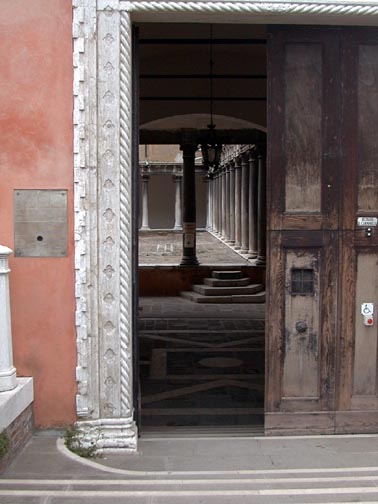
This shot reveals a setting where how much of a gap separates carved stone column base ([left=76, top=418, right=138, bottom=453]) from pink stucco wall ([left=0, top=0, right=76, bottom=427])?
15cm

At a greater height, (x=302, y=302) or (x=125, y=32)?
(x=125, y=32)

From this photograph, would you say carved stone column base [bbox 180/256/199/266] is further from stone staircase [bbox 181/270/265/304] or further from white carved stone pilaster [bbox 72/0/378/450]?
white carved stone pilaster [bbox 72/0/378/450]

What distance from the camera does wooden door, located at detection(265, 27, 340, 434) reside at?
14.9 feet

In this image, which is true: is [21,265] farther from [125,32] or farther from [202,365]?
[202,365]

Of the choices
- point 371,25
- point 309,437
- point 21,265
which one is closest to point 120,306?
point 21,265

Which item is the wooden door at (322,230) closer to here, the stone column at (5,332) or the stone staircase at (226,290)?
the stone column at (5,332)

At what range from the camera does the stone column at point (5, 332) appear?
157 inches

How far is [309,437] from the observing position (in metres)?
4.62

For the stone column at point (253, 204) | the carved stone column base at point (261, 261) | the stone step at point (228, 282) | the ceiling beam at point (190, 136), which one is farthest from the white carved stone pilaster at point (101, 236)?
the stone column at point (253, 204)

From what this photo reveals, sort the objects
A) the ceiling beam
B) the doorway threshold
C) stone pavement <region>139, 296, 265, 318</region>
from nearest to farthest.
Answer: the doorway threshold < stone pavement <region>139, 296, 265, 318</region> < the ceiling beam

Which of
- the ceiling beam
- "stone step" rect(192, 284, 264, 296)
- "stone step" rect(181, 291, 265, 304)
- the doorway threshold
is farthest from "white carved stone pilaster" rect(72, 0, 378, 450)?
the ceiling beam

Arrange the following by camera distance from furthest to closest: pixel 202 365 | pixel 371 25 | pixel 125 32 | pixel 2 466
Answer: pixel 202 365, pixel 371 25, pixel 125 32, pixel 2 466

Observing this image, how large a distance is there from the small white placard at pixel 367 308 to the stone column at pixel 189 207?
9.91m

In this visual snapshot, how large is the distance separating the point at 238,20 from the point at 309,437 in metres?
3.21
